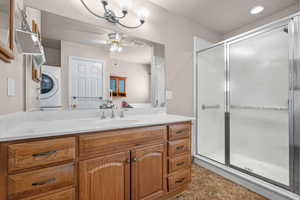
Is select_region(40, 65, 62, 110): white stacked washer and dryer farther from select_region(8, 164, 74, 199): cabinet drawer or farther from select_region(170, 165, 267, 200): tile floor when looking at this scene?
select_region(170, 165, 267, 200): tile floor

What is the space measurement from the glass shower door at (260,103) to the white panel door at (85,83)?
191 centimetres

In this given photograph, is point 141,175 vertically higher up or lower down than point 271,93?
lower down

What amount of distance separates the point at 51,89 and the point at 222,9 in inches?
99.4

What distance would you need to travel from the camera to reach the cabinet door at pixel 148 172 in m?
1.12

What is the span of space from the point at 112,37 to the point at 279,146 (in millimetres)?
2753

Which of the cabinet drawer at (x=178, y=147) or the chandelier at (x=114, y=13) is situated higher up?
the chandelier at (x=114, y=13)

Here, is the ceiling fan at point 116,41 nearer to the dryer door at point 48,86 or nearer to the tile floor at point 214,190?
the dryer door at point 48,86

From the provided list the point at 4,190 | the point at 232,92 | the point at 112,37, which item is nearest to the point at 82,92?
the point at 112,37

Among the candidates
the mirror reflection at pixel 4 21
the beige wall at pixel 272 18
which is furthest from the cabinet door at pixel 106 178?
the beige wall at pixel 272 18

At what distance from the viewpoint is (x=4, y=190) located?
26.9 inches

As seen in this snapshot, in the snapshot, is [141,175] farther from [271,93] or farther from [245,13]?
[245,13]

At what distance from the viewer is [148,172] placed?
3.89ft

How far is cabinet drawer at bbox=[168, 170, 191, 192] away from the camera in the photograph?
1349 mm

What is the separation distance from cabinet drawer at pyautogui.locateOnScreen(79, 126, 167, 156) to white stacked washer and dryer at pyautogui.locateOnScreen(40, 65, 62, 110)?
0.63 metres
